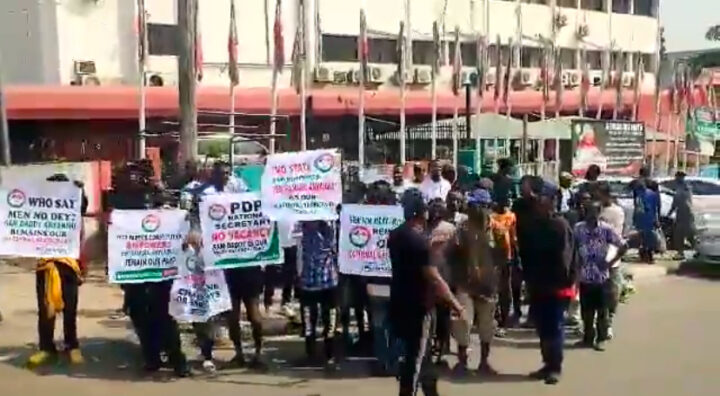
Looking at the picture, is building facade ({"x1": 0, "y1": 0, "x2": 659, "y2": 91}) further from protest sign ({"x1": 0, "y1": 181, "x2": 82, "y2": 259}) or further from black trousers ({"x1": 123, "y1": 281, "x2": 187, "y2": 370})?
black trousers ({"x1": 123, "y1": 281, "x2": 187, "y2": 370})

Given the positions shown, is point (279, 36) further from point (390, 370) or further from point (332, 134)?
point (390, 370)

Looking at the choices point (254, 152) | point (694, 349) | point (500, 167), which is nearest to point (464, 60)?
point (254, 152)

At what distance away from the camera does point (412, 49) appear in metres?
37.7

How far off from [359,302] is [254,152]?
15.3 meters

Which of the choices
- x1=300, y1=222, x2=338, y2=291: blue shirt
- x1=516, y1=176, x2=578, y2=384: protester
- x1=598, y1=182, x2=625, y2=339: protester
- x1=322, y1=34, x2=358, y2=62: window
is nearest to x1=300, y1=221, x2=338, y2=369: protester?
x1=300, y1=222, x2=338, y2=291: blue shirt

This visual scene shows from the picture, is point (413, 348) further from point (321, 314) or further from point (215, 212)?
point (215, 212)

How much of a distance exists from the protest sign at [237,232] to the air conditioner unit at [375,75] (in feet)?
→ 81.4

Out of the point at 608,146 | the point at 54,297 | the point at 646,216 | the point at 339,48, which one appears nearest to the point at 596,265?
the point at 54,297

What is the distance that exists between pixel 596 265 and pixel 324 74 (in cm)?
2276

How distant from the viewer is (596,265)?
34.3 ft

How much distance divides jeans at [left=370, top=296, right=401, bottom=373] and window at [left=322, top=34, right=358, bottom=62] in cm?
2477

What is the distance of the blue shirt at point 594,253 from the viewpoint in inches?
410

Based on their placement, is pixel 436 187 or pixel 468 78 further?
pixel 468 78

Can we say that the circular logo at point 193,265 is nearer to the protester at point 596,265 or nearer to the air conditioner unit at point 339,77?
the protester at point 596,265
